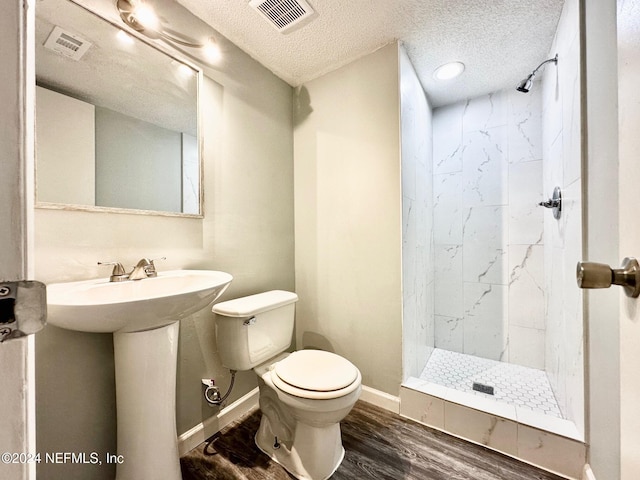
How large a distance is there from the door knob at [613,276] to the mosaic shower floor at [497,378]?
4.70 feet

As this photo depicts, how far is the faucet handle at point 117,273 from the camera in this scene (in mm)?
997

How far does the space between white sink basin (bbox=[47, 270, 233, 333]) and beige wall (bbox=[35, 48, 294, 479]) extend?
122 mm

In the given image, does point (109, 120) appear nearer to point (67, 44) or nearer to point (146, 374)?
point (67, 44)

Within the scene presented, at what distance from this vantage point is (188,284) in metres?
1.15

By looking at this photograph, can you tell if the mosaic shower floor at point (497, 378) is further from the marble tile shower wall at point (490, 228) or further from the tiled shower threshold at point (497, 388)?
the marble tile shower wall at point (490, 228)

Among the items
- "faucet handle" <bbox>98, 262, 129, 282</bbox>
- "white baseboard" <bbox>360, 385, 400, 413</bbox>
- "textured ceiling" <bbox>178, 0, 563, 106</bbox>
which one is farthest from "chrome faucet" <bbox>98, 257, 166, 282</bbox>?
"white baseboard" <bbox>360, 385, 400, 413</bbox>

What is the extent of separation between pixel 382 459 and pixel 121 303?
4.32 ft

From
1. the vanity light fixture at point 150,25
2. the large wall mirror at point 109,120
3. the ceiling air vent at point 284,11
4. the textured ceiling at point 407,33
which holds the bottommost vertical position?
the large wall mirror at point 109,120

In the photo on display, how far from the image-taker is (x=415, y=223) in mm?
1793

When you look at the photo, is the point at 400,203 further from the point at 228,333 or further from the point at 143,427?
the point at 143,427

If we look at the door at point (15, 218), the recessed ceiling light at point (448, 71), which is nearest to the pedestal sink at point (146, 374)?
the door at point (15, 218)

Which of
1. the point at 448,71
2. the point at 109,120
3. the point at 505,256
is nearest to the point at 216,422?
the point at 109,120

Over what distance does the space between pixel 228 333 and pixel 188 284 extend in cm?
33

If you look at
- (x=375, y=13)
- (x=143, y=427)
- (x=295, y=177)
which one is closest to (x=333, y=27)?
(x=375, y=13)
